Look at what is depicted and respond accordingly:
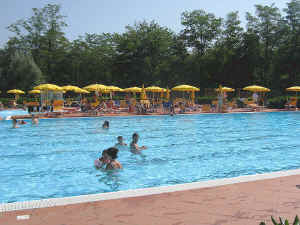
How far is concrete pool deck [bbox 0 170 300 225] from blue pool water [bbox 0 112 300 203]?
155 cm

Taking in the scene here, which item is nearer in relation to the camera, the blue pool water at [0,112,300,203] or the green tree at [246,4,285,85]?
the blue pool water at [0,112,300,203]

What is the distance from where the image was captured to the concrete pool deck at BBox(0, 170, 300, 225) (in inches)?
140

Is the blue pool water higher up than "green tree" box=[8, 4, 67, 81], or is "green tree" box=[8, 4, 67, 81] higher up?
"green tree" box=[8, 4, 67, 81]

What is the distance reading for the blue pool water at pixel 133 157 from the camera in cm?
620

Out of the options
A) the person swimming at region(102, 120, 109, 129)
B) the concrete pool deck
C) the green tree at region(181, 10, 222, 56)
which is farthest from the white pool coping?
the green tree at region(181, 10, 222, 56)

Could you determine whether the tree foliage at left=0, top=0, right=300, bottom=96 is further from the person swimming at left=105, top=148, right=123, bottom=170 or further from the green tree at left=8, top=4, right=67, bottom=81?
the person swimming at left=105, top=148, right=123, bottom=170

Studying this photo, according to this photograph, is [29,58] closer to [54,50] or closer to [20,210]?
[54,50]

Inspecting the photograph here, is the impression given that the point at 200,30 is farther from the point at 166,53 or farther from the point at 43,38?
the point at 43,38

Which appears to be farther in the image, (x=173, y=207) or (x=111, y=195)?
(x=111, y=195)

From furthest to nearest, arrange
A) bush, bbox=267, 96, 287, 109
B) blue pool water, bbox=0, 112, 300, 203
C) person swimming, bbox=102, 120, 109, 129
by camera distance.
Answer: bush, bbox=267, 96, 287, 109
person swimming, bbox=102, 120, 109, 129
blue pool water, bbox=0, 112, 300, 203

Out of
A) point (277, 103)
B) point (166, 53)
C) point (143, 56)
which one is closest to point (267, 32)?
point (166, 53)

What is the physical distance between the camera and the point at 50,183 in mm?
6246

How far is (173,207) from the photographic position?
155 inches

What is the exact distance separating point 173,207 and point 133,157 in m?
4.70
